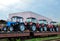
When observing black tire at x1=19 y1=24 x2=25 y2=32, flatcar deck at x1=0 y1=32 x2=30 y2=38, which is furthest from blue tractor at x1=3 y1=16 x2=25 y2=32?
flatcar deck at x1=0 y1=32 x2=30 y2=38

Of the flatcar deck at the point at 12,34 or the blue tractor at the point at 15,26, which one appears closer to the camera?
the flatcar deck at the point at 12,34

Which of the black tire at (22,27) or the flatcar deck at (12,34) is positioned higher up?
the black tire at (22,27)

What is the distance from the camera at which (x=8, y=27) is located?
16.6 meters

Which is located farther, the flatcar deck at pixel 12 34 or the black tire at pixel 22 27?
the black tire at pixel 22 27

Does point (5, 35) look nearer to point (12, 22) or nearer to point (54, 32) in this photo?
point (12, 22)

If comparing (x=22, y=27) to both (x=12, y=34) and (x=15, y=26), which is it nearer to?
(x=15, y=26)

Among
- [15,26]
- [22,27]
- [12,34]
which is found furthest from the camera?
[15,26]

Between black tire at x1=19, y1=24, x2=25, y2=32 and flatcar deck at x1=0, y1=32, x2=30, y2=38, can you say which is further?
black tire at x1=19, y1=24, x2=25, y2=32

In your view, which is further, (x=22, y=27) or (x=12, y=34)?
(x=22, y=27)

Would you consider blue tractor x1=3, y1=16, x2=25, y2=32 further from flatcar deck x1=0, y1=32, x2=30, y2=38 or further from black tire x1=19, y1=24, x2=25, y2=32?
flatcar deck x1=0, y1=32, x2=30, y2=38

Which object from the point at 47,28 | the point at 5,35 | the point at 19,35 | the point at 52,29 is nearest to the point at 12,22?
the point at 19,35

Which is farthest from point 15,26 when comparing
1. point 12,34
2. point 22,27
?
point 12,34

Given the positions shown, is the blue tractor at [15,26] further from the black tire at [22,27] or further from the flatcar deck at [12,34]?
the flatcar deck at [12,34]

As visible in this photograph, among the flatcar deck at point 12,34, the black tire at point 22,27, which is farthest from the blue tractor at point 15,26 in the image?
the flatcar deck at point 12,34
